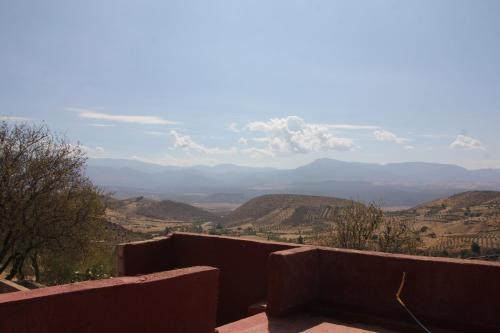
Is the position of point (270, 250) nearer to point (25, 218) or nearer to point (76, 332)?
point (76, 332)

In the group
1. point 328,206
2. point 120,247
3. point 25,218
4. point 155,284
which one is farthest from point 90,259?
point 328,206

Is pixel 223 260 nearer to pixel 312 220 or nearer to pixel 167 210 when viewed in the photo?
pixel 312 220

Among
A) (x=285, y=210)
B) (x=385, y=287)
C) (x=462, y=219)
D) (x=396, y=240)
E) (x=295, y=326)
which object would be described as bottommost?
(x=285, y=210)

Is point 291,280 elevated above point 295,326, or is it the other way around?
point 291,280

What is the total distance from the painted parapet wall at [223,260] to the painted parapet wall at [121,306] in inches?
123

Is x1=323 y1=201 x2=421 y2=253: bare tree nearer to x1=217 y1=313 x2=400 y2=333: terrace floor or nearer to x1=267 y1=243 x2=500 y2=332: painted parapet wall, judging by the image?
x1=267 y1=243 x2=500 y2=332: painted parapet wall

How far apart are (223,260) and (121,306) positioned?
4.80 meters

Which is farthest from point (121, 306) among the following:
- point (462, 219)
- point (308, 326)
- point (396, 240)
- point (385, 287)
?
point (462, 219)

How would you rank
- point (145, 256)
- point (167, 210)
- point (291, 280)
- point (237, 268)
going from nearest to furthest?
point (291, 280) < point (237, 268) < point (145, 256) < point (167, 210)

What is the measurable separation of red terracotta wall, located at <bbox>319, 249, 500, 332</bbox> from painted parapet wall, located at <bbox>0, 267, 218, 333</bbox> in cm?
257

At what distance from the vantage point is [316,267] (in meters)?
7.65

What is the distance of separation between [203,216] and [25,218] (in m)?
105

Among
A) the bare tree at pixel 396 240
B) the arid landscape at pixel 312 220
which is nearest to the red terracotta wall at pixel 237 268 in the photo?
the arid landscape at pixel 312 220

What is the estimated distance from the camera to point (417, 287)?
22.1ft
